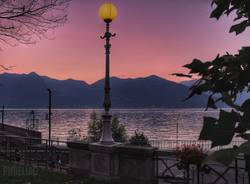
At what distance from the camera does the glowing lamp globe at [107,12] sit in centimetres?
1300

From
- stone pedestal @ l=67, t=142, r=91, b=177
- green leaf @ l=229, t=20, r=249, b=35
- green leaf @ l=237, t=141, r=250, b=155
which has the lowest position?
stone pedestal @ l=67, t=142, r=91, b=177

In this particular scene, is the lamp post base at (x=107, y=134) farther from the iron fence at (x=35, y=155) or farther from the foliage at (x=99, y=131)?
the foliage at (x=99, y=131)

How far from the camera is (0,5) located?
8875mm

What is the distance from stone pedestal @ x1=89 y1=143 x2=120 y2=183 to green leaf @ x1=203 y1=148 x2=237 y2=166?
11908 mm

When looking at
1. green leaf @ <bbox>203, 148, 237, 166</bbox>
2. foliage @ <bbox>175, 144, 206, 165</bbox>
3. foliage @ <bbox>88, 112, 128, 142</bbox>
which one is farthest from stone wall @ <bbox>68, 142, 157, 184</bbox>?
foliage @ <bbox>88, 112, 128, 142</bbox>

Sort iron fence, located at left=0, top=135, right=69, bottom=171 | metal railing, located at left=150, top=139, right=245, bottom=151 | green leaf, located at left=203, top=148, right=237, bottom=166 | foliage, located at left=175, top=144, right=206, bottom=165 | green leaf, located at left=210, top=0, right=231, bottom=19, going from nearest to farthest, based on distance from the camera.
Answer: green leaf, located at left=203, top=148, right=237, bottom=166, metal railing, located at left=150, top=139, right=245, bottom=151, green leaf, located at left=210, top=0, right=231, bottom=19, foliage, located at left=175, top=144, right=206, bottom=165, iron fence, located at left=0, top=135, right=69, bottom=171

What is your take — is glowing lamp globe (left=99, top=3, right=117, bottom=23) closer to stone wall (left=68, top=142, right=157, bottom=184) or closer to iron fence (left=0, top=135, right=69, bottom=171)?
stone wall (left=68, top=142, right=157, bottom=184)

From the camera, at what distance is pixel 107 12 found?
13.0 m

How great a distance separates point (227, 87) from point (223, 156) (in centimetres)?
71

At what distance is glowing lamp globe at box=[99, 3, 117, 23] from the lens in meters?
13.0

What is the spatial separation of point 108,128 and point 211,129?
12342mm

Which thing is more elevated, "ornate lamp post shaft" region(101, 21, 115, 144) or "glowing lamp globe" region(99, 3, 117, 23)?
"glowing lamp globe" region(99, 3, 117, 23)

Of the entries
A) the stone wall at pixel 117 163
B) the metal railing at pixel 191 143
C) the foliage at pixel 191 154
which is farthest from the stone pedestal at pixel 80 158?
the foliage at pixel 191 154

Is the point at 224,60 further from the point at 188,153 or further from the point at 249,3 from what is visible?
the point at 188,153
